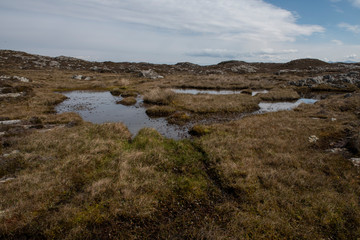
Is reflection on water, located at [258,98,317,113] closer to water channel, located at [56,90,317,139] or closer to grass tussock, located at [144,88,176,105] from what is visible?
water channel, located at [56,90,317,139]

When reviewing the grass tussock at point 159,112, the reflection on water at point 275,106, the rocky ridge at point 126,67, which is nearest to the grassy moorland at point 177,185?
the grass tussock at point 159,112

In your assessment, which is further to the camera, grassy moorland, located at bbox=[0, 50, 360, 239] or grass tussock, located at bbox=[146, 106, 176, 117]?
grass tussock, located at bbox=[146, 106, 176, 117]

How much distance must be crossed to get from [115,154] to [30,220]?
6.61 m

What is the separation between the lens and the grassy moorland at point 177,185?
806 cm

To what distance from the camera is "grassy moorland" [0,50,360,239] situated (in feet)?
26.5

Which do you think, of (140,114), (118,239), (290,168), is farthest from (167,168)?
(140,114)

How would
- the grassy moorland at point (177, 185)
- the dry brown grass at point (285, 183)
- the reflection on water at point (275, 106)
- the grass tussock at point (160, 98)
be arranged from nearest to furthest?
the grassy moorland at point (177, 185), the dry brown grass at point (285, 183), the reflection on water at point (275, 106), the grass tussock at point (160, 98)

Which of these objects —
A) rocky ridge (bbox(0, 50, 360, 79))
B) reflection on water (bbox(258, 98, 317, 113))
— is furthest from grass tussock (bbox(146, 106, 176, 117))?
rocky ridge (bbox(0, 50, 360, 79))

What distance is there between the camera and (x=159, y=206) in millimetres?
9477

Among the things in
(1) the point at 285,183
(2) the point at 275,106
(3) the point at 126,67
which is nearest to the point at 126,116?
(1) the point at 285,183

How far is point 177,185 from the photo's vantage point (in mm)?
10867

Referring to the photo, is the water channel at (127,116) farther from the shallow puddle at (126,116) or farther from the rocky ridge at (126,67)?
the rocky ridge at (126,67)

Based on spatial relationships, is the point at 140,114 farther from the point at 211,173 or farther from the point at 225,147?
the point at 211,173

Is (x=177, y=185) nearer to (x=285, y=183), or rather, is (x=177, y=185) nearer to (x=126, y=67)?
(x=285, y=183)
